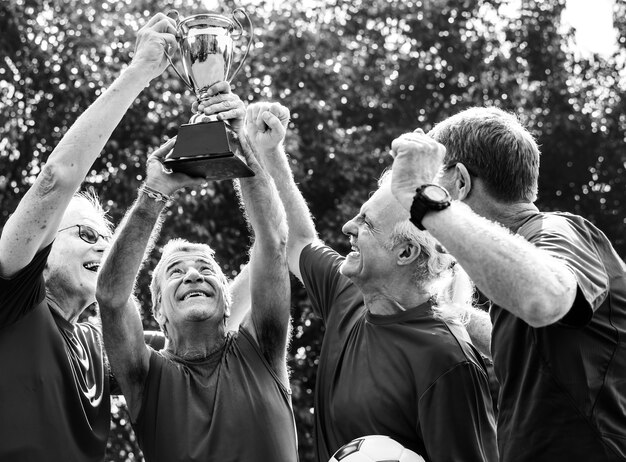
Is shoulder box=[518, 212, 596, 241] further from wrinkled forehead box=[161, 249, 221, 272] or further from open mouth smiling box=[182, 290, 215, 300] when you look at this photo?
wrinkled forehead box=[161, 249, 221, 272]

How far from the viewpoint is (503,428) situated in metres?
4.03

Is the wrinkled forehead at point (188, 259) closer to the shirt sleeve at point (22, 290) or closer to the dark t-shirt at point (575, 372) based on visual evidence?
the shirt sleeve at point (22, 290)

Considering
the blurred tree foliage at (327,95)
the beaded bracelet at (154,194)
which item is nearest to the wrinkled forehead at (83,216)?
the beaded bracelet at (154,194)

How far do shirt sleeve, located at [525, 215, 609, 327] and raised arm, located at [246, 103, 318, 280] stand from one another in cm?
179

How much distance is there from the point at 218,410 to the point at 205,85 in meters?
1.69

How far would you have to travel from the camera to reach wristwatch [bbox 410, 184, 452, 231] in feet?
11.9

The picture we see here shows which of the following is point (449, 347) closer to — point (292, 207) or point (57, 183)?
point (292, 207)

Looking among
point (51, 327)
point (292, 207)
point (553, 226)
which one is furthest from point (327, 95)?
point (553, 226)

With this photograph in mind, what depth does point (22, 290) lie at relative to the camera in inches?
183

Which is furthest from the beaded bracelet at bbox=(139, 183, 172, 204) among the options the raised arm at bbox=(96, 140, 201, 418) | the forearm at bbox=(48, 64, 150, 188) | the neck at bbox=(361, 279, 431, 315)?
the neck at bbox=(361, 279, 431, 315)

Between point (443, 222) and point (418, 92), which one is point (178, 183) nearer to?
point (443, 222)

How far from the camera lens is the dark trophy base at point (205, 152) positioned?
4863 millimetres

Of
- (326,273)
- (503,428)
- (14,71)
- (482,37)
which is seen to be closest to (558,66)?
(482,37)

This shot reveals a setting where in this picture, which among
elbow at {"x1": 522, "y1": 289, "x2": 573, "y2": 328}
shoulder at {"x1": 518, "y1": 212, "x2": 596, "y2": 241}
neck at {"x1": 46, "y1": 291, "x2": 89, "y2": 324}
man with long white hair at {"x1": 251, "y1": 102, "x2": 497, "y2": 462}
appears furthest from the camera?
neck at {"x1": 46, "y1": 291, "x2": 89, "y2": 324}
